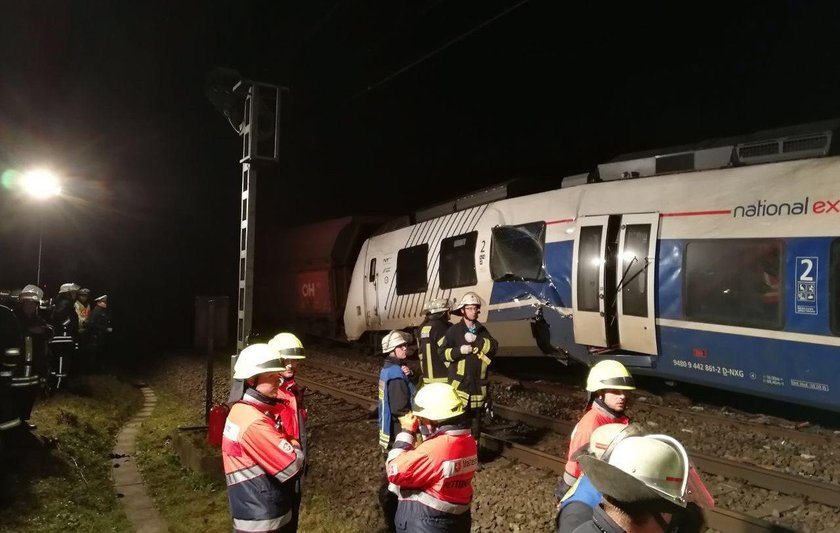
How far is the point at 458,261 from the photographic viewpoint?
33.4ft

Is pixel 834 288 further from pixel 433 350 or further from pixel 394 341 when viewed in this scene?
pixel 394 341

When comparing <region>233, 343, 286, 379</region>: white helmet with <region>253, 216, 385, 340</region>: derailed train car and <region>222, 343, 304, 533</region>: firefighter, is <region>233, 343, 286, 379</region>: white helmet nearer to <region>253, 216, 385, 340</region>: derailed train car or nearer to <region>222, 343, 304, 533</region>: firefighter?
<region>222, 343, 304, 533</region>: firefighter

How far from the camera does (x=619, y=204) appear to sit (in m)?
7.59

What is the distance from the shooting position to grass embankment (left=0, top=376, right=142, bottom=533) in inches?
201

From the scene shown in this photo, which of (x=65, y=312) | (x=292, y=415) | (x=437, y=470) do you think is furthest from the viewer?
(x=65, y=312)

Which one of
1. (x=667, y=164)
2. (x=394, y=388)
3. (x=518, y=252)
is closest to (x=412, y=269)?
(x=518, y=252)

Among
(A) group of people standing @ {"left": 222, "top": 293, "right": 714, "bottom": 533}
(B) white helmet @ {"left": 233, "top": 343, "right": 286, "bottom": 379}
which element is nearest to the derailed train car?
(A) group of people standing @ {"left": 222, "top": 293, "right": 714, "bottom": 533}

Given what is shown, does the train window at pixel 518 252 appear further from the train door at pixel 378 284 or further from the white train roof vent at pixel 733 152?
the train door at pixel 378 284

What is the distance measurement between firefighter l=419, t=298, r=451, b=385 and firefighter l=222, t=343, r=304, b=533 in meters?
2.89

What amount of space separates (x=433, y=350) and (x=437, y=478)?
329 centimetres

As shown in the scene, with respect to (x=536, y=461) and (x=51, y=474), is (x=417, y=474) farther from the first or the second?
(x=51, y=474)

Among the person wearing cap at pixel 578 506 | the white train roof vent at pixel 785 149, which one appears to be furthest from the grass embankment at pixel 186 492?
the white train roof vent at pixel 785 149

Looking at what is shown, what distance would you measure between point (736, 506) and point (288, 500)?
377 cm

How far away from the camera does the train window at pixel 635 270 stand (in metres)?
7.15
